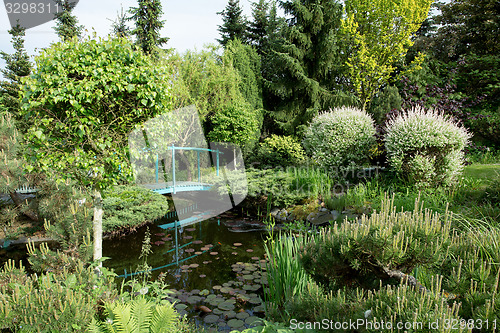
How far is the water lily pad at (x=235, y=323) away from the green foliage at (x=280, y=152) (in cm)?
803

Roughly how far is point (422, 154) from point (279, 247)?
4302 mm

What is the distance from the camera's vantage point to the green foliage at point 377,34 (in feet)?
37.4

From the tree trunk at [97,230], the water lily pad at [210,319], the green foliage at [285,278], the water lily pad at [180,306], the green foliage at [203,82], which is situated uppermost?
the green foliage at [203,82]

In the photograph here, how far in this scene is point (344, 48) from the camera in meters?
12.9

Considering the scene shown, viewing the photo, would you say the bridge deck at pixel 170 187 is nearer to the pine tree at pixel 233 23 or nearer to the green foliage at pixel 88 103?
the green foliage at pixel 88 103

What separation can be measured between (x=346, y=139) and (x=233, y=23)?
13.6 meters

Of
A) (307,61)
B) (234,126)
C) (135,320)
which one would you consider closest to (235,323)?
(135,320)

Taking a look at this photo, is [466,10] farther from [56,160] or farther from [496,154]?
[56,160]

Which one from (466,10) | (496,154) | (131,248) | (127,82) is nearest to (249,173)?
(131,248)

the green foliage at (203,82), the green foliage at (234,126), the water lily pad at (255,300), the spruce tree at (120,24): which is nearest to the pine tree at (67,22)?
the spruce tree at (120,24)

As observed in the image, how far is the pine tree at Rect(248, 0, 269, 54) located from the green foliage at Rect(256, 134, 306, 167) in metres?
8.48

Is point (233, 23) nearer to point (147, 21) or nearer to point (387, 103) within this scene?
point (147, 21)

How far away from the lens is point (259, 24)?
58.3 ft

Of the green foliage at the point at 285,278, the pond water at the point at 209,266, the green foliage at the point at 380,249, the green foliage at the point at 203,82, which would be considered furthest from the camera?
the green foliage at the point at 203,82
